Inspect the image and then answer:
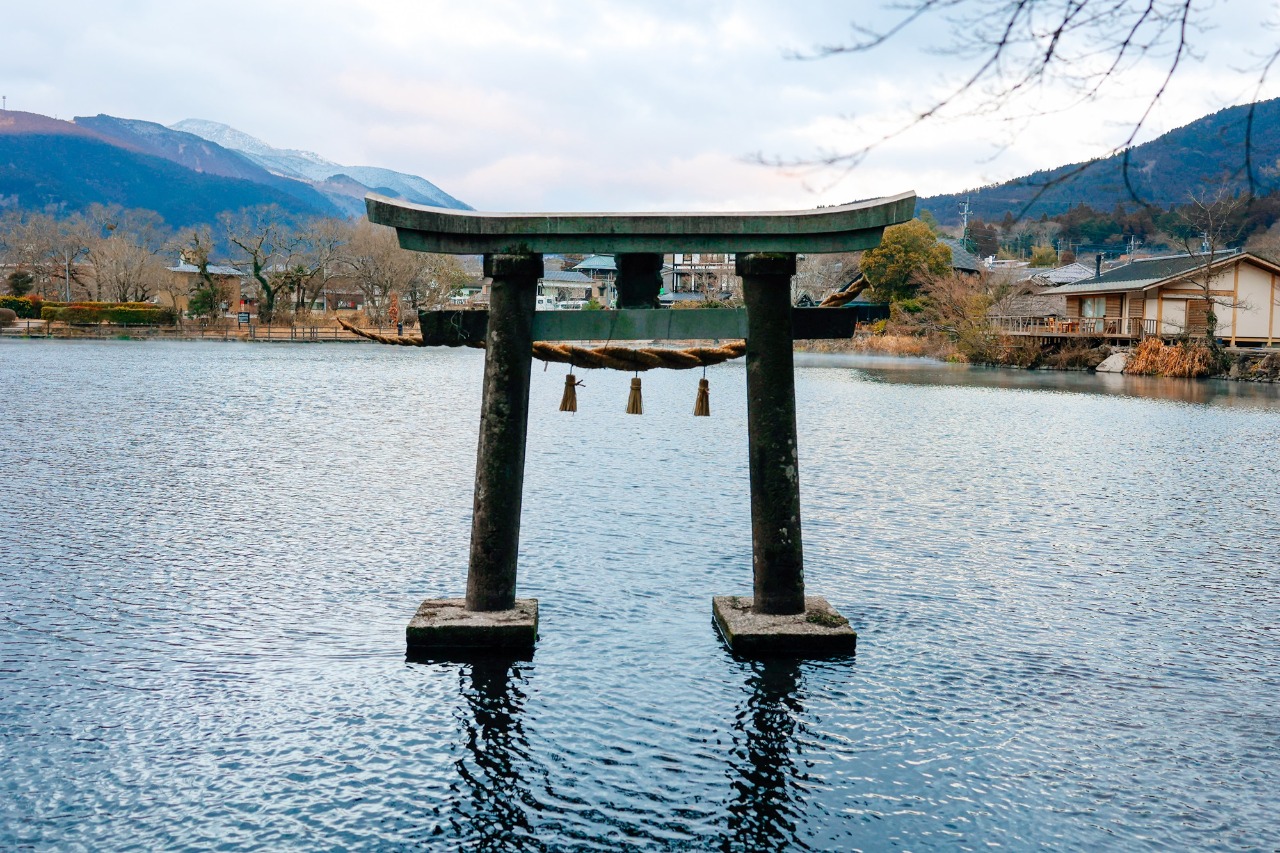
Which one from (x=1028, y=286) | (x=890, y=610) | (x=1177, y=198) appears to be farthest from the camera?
(x=1177, y=198)

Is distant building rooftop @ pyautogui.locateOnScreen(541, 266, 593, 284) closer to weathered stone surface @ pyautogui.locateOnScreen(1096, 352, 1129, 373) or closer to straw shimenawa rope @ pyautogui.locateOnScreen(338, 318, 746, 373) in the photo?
weathered stone surface @ pyautogui.locateOnScreen(1096, 352, 1129, 373)

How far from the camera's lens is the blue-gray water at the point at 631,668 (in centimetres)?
611

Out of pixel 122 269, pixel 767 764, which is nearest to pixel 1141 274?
pixel 767 764

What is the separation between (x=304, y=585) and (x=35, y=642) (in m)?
2.68

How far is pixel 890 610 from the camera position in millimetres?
10477

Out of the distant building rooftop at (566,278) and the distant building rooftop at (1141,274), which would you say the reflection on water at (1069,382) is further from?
the distant building rooftop at (566,278)

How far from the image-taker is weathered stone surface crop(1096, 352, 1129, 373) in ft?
171

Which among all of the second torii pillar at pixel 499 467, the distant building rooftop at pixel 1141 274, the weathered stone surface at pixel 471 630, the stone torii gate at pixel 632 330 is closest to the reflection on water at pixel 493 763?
the weathered stone surface at pixel 471 630

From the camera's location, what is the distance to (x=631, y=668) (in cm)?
856

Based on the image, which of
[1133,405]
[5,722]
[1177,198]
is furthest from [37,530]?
[1177,198]

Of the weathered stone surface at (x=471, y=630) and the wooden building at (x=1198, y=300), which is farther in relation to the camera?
the wooden building at (x=1198, y=300)

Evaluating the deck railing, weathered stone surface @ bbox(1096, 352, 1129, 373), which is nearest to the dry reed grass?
weathered stone surface @ bbox(1096, 352, 1129, 373)

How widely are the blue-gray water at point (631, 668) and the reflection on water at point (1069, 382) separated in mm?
18462

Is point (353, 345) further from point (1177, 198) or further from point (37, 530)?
point (1177, 198)
